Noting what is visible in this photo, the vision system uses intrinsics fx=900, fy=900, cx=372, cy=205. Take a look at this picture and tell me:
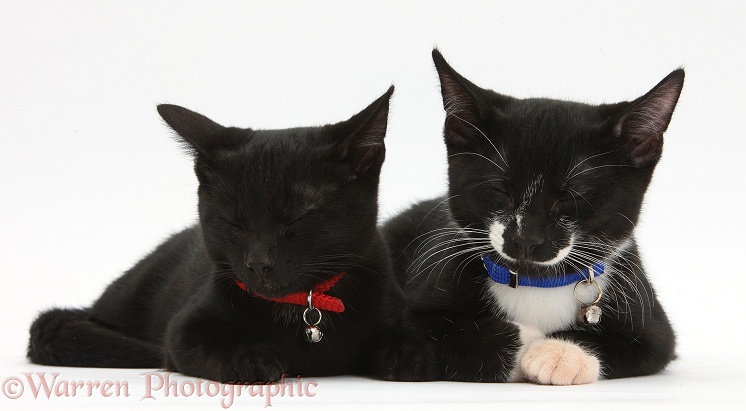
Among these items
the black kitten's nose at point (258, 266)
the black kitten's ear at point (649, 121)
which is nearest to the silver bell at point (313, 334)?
the black kitten's nose at point (258, 266)

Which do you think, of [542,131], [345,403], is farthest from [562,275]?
[345,403]

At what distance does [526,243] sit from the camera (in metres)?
2.67

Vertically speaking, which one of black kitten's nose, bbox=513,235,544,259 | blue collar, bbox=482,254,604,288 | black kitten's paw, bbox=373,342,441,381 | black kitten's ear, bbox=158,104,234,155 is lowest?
black kitten's paw, bbox=373,342,441,381

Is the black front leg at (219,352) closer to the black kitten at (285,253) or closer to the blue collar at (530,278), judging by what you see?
the black kitten at (285,253)

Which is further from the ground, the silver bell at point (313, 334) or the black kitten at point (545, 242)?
the black kitten at point (545, 242)

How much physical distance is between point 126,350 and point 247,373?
2.99 ft

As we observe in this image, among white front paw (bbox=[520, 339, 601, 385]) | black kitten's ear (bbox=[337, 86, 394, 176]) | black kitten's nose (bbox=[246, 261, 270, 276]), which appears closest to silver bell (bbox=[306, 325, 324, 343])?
black kitten's nose (bbox=[246, 261, 270, 276])

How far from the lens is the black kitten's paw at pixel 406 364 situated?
9.20 feet

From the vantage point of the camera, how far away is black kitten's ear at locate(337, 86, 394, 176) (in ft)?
9.00

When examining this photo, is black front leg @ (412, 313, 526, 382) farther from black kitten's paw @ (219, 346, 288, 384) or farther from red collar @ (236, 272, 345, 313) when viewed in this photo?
black kitten's paw @ (219, 346, 288, 384)

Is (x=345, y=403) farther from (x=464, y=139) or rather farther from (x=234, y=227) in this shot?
(x=464, y=139)

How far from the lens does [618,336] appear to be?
117 inches

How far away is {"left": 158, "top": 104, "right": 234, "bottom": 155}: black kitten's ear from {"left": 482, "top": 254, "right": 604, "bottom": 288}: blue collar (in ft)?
3.15

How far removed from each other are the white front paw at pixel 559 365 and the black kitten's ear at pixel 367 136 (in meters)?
0.77
